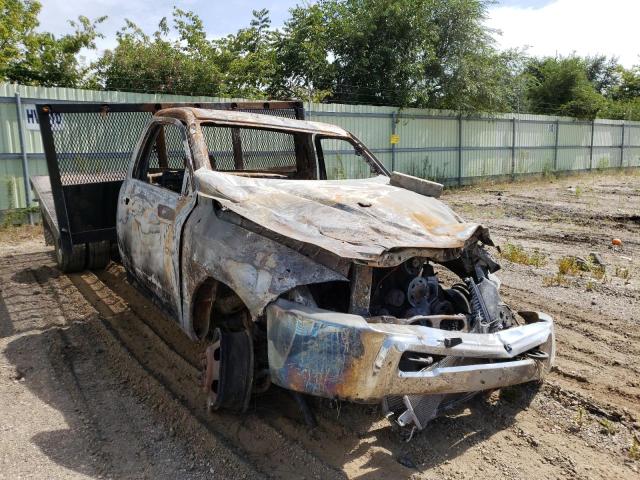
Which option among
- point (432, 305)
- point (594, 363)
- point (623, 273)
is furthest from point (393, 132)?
point (432, 305)

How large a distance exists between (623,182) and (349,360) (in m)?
21.8

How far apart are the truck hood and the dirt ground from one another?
1.14m

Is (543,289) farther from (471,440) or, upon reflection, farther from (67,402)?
(67,402)

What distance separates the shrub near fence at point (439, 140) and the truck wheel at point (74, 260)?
4226 millimetres

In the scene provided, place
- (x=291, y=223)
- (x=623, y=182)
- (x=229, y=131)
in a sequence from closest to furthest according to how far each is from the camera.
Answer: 1. (x=291, y=223)
2. (x=229, y=131)
3. (x=623, y=182)

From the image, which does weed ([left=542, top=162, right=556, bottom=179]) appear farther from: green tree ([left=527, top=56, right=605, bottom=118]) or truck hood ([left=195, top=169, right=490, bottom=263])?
truck hood ([left=195, top=169, right=490, bottom=263])

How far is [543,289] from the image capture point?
246 inches

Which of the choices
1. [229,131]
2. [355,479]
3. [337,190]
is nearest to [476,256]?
[337,190]

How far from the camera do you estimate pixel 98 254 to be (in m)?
6.72

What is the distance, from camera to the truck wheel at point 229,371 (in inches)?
125

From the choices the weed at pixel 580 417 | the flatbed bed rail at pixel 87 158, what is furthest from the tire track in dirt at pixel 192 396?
the weed at pixel 580 417

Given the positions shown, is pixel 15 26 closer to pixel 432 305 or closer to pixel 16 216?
pixel 16 216

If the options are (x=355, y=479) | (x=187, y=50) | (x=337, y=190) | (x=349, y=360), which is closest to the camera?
(x=349, y=360)

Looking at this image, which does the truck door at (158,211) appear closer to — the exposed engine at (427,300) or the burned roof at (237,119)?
the burned roof at (237,119)
